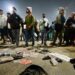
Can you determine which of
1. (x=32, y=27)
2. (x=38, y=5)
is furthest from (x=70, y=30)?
(x=38, y=5)

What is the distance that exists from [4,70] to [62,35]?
6335 millimetres

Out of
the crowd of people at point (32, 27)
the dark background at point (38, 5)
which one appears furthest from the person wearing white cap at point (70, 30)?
the dark background at point (38, 5)

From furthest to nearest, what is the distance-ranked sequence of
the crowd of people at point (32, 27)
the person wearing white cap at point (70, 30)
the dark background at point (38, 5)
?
1. the dark background at point (38, 5)
2. the person wearing white cap at point (70, 30)
3. the crowd of people at point (32, 27)

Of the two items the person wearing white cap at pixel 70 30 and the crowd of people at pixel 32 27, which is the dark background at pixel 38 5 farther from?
the person wearing white cap at pixel 70 30

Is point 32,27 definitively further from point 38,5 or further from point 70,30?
point 38,5

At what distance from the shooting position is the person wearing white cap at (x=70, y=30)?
12482 mm

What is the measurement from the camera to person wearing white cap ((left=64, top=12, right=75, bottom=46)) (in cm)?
1248

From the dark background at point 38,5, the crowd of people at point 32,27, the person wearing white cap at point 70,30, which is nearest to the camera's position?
the crowd of people at point 32,27

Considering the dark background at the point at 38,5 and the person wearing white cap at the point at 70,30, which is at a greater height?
the dark background at the point at 38,5

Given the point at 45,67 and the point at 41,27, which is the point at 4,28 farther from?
the point at 45,67

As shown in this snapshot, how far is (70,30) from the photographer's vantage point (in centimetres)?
1259

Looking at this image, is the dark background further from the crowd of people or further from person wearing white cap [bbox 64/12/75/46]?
person wearing white cap [bbox 64/12/75/46]

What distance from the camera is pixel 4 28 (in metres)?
13.4

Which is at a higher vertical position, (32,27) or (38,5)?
(38,5)
